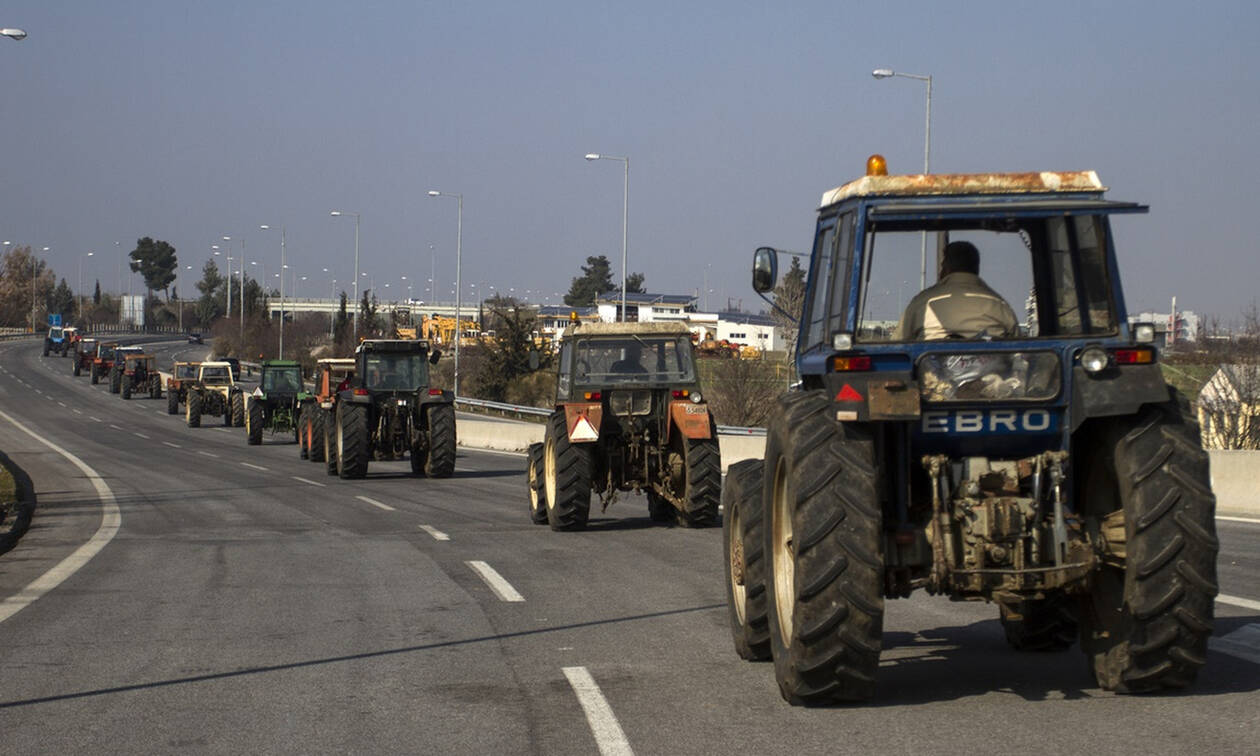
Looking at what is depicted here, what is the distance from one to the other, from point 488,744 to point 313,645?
3.07 metres

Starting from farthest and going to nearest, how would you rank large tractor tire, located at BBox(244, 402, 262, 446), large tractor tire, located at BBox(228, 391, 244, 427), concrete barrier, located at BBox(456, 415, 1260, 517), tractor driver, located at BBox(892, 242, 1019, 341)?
large tractor tire, located at BBox(228, 391, 244, 427), large tractor tire, located at BBox(244, 402, 262, 446), concrete barrier, located at BBox(456, 415, 1260, 517), tractor driver, located at BBox(892, 242, 1019, 341)

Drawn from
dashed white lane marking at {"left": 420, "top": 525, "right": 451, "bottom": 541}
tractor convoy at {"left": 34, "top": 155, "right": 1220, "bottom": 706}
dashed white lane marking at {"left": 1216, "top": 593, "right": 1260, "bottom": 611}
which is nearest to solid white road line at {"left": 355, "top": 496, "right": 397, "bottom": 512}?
dashed white lane marking at {"left": 420, "top": 525, "right": 451, "bottom": 541}

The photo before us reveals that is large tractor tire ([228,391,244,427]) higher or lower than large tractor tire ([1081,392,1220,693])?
lower

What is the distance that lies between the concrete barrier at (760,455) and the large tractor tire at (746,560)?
13237 millimetres

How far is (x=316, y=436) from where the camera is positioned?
34375mm

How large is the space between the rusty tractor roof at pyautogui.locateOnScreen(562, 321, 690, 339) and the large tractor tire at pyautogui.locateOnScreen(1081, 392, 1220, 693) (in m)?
11.3

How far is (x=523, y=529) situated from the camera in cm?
1805

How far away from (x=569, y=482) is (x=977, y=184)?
33.9 ft

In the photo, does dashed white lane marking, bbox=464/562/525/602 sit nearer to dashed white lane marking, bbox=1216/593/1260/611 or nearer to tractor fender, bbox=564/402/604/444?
tractor fender, bbox=564/402/604/444

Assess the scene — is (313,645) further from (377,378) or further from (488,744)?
(377,378)

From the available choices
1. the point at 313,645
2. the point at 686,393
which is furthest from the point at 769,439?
the point at 686,393

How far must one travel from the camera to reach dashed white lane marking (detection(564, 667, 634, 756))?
6529 millimetres

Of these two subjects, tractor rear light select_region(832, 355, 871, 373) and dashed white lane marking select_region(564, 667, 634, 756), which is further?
tractor rear light select_region(832, 355, 871, 373)

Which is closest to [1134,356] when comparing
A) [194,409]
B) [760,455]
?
Result: [760,455]
